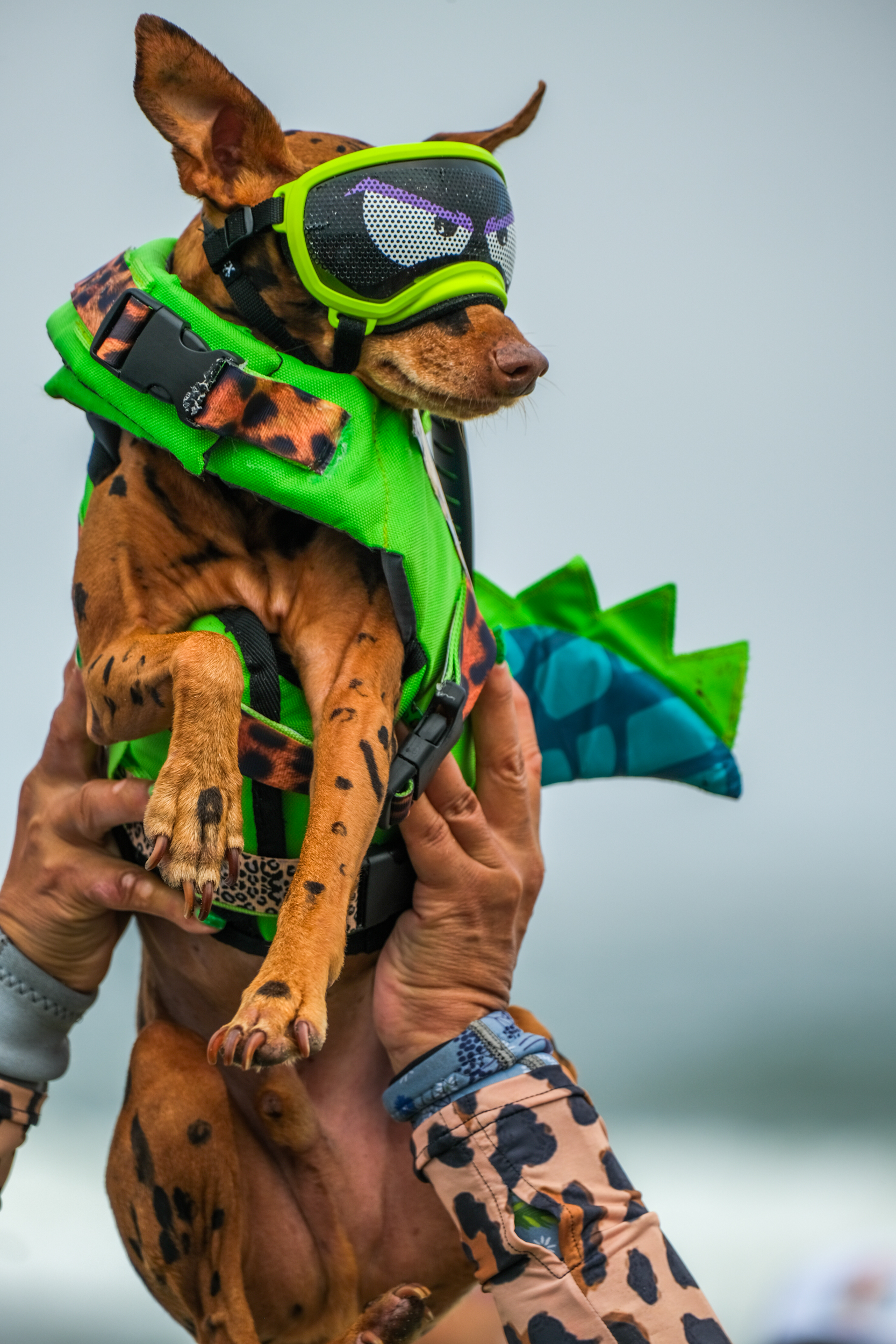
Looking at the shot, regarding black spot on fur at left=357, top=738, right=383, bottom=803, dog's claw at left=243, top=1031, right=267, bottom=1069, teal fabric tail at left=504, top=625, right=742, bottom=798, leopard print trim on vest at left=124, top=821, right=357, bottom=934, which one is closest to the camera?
dog's claw at left=243, top=1031, right=267, bottom=1069

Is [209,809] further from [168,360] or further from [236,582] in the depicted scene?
[168,360]

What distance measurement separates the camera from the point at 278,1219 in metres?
2.12

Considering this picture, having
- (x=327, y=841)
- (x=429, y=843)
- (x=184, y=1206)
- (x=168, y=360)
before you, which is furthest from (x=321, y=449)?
(x=184, y=1206)

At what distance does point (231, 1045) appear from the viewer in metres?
1.40

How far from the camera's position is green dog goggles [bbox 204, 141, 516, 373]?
1701 millimetres

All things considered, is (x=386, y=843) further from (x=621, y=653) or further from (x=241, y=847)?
(x=621, y=653)

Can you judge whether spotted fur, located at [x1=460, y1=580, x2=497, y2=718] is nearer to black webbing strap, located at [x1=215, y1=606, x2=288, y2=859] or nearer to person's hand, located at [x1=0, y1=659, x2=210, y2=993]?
black webbing strap, located at [x1=215, y1=606, x2=288, y2=859]

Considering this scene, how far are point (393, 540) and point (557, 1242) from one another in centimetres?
91

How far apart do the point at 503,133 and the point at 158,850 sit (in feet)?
3.68

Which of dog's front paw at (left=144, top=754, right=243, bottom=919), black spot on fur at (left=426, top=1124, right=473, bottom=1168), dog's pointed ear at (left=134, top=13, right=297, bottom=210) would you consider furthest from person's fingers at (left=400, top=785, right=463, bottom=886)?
dog's pointed ear at (left=134, top=13, right=297, bottom=210)

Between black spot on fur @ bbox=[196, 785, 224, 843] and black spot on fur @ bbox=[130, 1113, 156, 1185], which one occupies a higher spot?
black spot on fur @ bbox=[196, 785, 224, 843]

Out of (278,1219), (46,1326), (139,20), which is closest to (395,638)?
(139,20)

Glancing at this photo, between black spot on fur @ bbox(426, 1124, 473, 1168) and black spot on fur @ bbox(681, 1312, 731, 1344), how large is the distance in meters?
0.33

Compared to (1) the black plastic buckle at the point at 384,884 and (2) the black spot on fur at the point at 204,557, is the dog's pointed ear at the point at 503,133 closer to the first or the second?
(2) the black spot on fur at the point at 204,557
